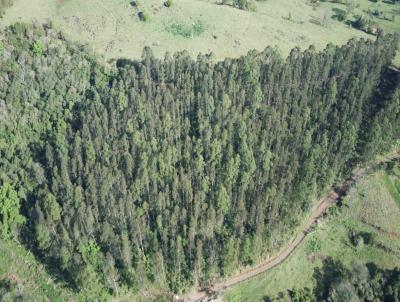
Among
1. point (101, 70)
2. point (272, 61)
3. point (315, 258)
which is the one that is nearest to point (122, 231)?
point (315, 258)

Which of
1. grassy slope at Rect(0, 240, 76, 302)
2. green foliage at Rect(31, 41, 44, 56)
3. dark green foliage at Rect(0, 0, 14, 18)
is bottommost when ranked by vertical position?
grassy slope at Rect(0, 240, 76, 302)

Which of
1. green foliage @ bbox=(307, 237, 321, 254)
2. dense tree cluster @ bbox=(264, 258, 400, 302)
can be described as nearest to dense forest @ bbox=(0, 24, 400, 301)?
green foliage @ bbox=(307, 237, 321, 254)

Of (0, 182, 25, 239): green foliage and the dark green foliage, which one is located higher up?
the dark green foliage

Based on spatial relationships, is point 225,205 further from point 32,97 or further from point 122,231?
point 32,97

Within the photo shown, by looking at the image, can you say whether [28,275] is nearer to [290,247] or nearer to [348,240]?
[290,247]

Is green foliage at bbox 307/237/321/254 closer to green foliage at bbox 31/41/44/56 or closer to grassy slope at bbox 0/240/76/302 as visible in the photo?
grassy slope at bbox 0/240/76/302

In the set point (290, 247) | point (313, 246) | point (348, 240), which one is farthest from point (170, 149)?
point (348, 240)

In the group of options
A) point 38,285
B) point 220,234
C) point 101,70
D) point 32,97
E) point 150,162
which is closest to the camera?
point 38,285
